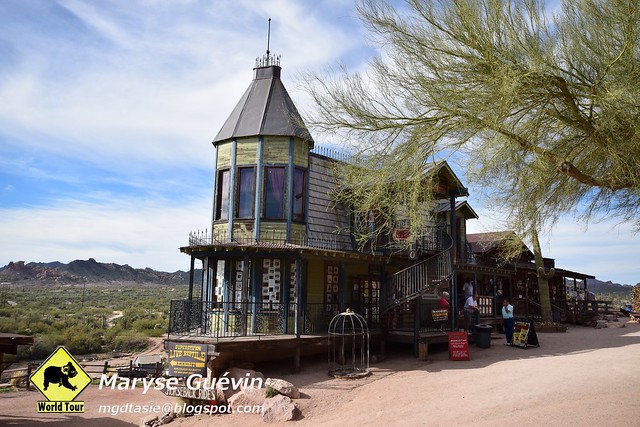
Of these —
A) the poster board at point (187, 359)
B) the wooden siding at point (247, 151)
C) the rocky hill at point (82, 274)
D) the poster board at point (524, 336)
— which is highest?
the rocky hill at point (82, 274)

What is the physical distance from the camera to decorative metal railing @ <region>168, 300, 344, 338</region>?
14.5 meters

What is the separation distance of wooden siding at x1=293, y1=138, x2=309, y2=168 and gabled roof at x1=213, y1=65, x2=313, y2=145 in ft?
0.76

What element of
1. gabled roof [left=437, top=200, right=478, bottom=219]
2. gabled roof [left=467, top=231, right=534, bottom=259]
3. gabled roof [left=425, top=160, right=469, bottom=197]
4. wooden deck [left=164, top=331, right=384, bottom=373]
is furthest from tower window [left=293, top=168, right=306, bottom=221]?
gabled roof [left=467, top=231, right=534, bottom=259]

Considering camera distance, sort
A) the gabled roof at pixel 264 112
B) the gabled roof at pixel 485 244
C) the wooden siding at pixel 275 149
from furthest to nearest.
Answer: the gabled roof at pixel 485 244 < the gabled roof at pixel 264 112 < the wooden siding at pixel 275 149

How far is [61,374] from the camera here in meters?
→ 9.06

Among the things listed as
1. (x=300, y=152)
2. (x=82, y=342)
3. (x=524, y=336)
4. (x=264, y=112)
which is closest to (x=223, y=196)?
(x=300, y=152)

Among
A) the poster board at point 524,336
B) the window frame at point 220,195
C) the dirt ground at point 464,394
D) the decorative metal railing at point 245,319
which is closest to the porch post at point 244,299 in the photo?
the decorative metal railing at point 245,319

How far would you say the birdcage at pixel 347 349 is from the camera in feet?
46.7

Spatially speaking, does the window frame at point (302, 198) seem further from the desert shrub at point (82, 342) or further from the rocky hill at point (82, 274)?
the rocky hill at point (82, 274)

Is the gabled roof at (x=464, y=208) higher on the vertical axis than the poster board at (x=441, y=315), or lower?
higher

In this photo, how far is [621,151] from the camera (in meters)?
7.87

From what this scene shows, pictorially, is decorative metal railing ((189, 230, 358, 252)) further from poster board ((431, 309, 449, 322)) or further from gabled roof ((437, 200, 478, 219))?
gabled roof ((437, 200, 478, 219))

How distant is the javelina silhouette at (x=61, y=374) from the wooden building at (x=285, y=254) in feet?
17.0

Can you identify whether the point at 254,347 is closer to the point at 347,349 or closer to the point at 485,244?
the point at 347,349
